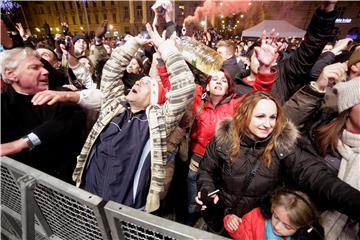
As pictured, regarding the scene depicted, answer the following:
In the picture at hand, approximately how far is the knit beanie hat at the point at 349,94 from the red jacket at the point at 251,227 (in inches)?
41.0

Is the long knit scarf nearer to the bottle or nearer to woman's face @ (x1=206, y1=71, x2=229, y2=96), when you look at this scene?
woman's face @ (x1=206, y1=71, x2=229, y2=96)

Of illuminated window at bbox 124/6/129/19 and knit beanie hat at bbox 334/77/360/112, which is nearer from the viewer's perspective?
knit beanie hat at bbox 334/77/360/112

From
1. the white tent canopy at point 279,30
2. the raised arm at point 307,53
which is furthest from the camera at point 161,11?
the white tent canopy at point 279,30

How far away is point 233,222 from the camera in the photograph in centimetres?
171

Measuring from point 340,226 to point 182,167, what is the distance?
1.71 meters

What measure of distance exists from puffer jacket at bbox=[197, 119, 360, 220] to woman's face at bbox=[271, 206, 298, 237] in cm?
22

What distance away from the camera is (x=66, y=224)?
4.66ft

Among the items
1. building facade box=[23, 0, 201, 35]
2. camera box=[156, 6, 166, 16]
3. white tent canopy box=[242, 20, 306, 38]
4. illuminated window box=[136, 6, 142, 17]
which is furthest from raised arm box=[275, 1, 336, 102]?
illuminated window box=[136, 6, 142, 17]

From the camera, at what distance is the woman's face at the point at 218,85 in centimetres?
240

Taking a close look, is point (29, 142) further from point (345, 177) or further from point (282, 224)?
point (345, 177)

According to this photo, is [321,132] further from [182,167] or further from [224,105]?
[182,167]

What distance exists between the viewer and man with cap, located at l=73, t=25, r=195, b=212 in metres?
1.62

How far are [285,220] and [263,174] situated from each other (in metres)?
0.34

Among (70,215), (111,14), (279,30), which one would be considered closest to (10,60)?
(70,215)
